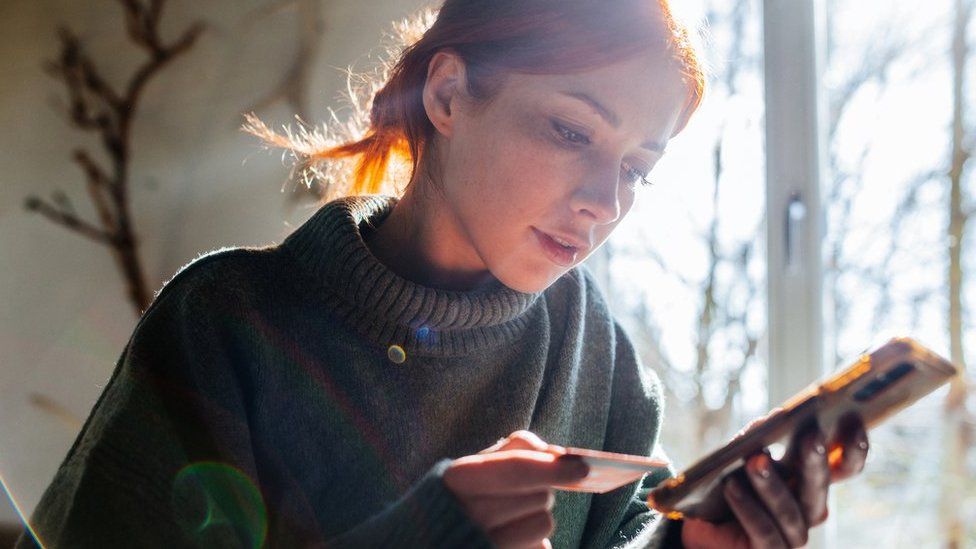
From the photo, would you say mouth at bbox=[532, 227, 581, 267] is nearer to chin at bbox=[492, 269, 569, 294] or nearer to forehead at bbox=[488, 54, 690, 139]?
chin at bbox=[492, 269, 569, 294]

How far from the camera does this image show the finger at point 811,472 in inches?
24.4

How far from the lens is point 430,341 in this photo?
Result: 912 millimetres

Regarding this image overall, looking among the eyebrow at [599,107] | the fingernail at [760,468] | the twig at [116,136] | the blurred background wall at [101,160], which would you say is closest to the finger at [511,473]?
the fingernail at [760,468]

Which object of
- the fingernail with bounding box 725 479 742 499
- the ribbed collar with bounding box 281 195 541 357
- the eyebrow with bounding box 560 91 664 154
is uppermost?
the eyebrow with bounding box 560 91 664 154

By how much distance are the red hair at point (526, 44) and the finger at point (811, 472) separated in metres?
0.39

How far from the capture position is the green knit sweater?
73 centimetres

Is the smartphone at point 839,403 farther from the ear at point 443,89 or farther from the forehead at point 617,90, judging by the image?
the ear at point 443,89

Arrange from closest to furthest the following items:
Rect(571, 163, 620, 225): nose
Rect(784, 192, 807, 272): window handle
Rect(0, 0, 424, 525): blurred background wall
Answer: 1. Rect(571, 163, 620, 225): nose
2. Rect(784, 192, 807, 272): window handle
3. Rect(0, 0, 424, 525): blurred background wall

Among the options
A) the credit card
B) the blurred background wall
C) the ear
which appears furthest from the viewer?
the blurred background wall

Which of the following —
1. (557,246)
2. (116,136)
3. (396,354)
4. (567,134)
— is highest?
(116,136)

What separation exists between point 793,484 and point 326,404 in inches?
17.2

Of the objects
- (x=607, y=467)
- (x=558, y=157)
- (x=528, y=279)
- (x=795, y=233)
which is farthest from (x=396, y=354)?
(x=795, y=233)

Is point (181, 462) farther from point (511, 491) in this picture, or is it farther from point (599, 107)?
point (599, 107)

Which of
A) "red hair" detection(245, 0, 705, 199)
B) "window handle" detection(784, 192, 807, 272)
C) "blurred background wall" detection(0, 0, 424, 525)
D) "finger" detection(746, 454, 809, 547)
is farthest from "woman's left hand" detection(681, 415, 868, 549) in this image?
"blurred background wall" detection(0, 0, 424, 525)
